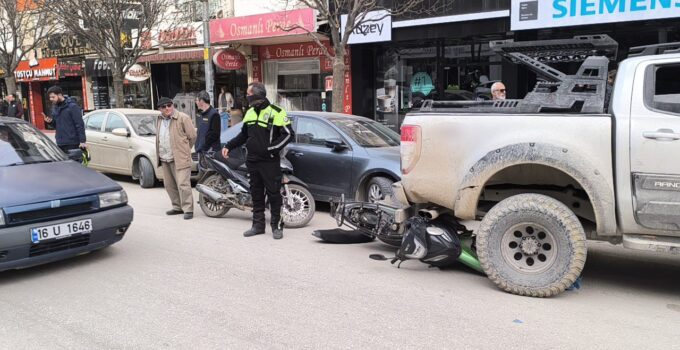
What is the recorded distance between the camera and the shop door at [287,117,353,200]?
7.75 meters

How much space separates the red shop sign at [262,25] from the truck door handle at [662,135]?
1087 centimetres

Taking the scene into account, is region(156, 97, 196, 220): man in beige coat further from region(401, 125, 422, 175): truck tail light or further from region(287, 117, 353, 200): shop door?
region(401, 125, 422, 175): truck tail light

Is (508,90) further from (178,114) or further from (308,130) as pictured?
(178,114)

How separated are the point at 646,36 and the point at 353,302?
998 cm

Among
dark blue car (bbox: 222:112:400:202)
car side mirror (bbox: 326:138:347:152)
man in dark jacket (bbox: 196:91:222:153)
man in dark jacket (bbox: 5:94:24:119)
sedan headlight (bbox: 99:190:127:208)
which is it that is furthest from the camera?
man in dark jacket (bbox: 5:94:24:119)

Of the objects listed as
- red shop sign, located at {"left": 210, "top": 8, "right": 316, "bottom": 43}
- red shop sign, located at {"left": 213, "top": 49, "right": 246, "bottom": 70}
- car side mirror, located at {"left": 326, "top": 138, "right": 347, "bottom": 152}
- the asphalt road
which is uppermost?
red shop sign, located at {"left": 210, "top": 8, "right": 316, "bottom": 43}

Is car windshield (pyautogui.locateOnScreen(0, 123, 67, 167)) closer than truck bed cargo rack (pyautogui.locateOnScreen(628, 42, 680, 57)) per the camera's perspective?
No

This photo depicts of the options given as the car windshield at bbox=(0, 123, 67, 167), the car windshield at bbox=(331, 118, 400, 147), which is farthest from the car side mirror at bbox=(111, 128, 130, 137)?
the car windshield at bbox=(331, 118, 400, 147)

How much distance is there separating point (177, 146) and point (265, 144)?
1.80 metres

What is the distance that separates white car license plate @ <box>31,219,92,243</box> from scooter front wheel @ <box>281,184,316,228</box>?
257cm

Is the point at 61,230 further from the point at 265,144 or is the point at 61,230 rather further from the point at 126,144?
the point at 126,144

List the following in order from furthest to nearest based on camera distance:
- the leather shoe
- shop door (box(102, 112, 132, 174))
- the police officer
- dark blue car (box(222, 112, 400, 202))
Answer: shop door (box(102, 112, 132, 174)) < dark blue car (box(222, 112, 400, 202)) < the leather shoe < the police officer

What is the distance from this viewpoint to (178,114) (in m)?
7.72

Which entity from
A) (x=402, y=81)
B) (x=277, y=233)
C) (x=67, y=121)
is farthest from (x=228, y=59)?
(x=277, y=233)
